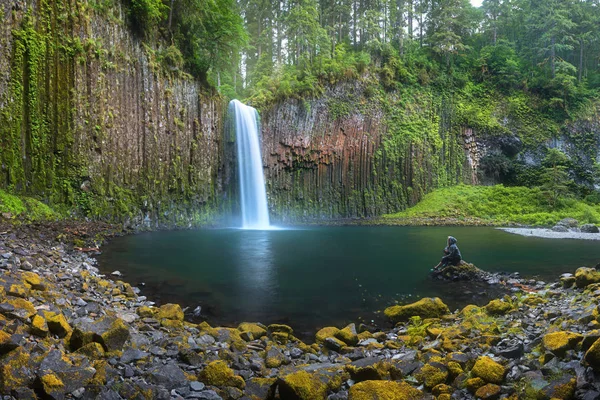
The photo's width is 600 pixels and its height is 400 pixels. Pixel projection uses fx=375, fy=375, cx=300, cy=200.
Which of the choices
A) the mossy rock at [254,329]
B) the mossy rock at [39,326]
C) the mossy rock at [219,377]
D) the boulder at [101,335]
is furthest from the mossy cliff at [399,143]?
the mossy rock at [219,377]

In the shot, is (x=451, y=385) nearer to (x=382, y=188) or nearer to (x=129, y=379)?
(x=129, y=379)

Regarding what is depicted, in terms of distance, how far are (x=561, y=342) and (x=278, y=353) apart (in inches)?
144

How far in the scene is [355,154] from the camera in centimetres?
3812

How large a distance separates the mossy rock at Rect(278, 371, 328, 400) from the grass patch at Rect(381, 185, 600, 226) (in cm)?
3187

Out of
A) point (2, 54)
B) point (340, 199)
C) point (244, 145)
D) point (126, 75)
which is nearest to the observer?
point (2, 54)

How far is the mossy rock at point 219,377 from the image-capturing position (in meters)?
4.28

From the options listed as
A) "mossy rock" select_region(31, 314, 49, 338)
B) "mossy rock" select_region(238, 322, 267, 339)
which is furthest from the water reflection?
"mossy rock" select_region(31, 314, 49, 338)

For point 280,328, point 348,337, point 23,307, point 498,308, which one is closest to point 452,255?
point 498,308

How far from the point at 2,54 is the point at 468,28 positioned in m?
52.4

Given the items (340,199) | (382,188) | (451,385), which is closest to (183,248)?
(451,385)

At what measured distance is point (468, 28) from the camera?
166ft

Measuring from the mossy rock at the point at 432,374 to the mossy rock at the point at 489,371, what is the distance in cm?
36

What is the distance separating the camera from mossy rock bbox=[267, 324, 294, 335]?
696cm

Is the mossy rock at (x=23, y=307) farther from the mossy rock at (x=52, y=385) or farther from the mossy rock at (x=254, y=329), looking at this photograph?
the mossy rock at (x=254, y=329)
